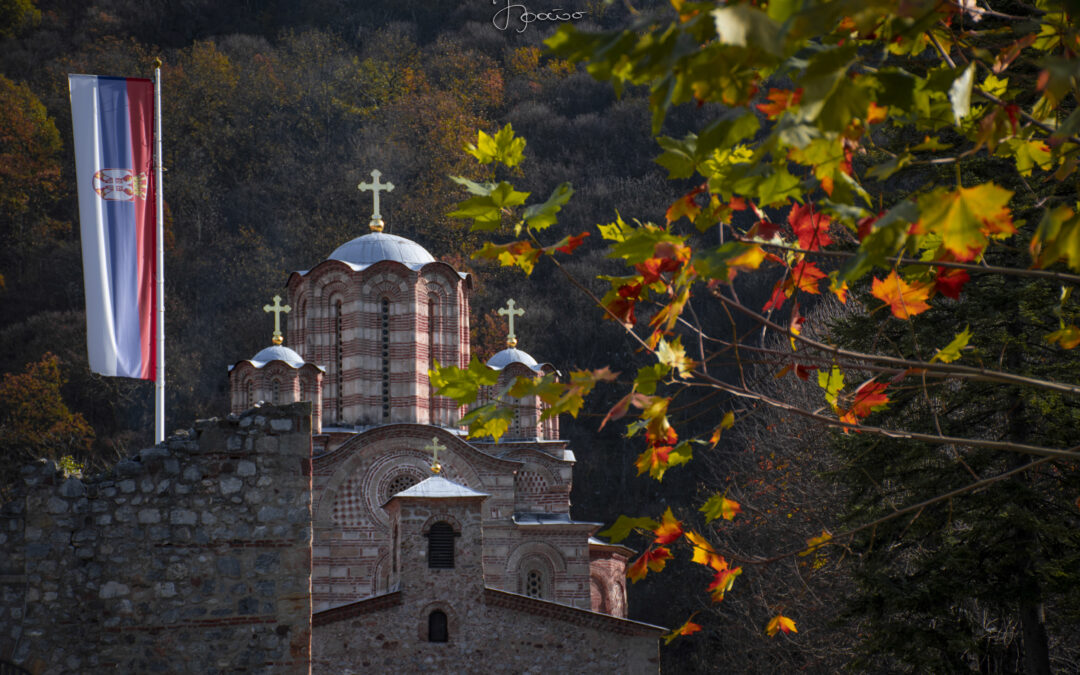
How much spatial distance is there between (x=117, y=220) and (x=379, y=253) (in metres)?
9.55

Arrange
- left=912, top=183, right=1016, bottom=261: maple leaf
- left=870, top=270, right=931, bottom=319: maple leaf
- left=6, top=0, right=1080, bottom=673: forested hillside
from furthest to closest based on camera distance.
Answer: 1. left=870, top=270, right=931, bottom=319: maple leaf
2. left=6, top=0, right=1080, bottom=673: forested hillside
3. left=912, top=183, right=1016, bottom=261: maple leaf

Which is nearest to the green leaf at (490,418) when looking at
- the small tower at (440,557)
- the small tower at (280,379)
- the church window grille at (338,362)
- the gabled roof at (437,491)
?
the small tower at (440,557)

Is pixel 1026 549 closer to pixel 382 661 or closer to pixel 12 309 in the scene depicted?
pixel 382 661

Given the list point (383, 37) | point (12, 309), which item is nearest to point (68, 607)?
point (12, 309)

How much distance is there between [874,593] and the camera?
28.4 feet

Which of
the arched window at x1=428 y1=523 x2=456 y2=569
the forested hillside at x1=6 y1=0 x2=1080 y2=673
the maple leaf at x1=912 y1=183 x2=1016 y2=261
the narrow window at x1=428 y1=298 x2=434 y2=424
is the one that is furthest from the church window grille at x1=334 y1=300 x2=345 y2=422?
the maple leaf at x1=912 y1=183 x2=1016 y2=261

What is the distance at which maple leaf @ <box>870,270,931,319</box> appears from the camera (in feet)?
12.8

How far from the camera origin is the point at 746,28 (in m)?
2.29

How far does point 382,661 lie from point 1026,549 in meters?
8.35

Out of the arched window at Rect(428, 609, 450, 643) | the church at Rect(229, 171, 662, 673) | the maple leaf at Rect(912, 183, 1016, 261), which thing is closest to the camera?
the maple leaf at Rect(912, 183, 1016, 261)

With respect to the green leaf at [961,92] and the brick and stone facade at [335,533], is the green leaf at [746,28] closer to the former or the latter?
the green leaf at [961,92]

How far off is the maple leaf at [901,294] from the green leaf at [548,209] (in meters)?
1.25

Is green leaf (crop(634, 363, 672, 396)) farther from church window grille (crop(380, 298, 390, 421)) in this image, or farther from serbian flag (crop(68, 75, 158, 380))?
church window grille (crop(380, 298, 390, 421))

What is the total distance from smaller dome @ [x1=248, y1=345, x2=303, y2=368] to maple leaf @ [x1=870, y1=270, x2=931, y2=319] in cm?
1693
